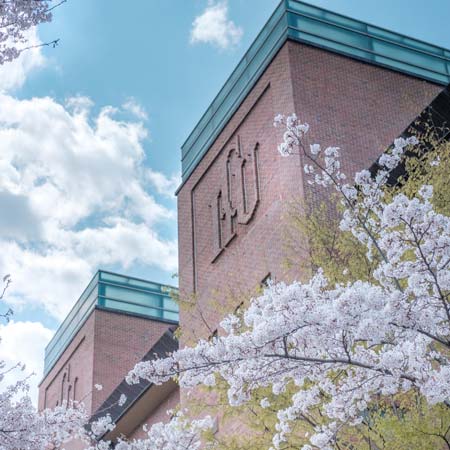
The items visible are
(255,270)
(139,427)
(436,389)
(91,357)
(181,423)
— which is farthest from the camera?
(91,357)

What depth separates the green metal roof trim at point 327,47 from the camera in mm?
22703

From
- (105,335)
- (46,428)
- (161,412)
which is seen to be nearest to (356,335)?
(46,428)

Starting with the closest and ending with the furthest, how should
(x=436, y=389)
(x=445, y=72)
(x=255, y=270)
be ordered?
(x=436, y=389), (x=255, y=270), (x=445, y=72)

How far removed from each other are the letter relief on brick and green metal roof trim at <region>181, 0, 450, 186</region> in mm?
1582

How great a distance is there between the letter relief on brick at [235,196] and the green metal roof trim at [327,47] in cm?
158

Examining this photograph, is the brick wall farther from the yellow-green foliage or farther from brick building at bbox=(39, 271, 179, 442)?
the yellow-green foliage

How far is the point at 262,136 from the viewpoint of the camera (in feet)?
72.9

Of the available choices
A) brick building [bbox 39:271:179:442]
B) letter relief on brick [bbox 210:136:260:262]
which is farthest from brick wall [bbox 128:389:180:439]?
letter relief on brick [bbox 210:136:260:262]

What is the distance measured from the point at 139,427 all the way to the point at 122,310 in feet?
29.3

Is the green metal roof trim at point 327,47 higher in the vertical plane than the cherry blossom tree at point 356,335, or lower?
higher

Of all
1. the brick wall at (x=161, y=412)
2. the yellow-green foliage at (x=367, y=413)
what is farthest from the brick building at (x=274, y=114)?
the brick wall at (x=161, y=412)

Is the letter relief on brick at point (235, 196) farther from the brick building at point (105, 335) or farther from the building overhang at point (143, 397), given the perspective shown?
the brick building at point (105, 335)

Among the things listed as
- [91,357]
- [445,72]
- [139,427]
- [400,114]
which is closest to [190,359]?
[400,114]

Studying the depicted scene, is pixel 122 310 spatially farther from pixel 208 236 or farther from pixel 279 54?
pixel 279 54
